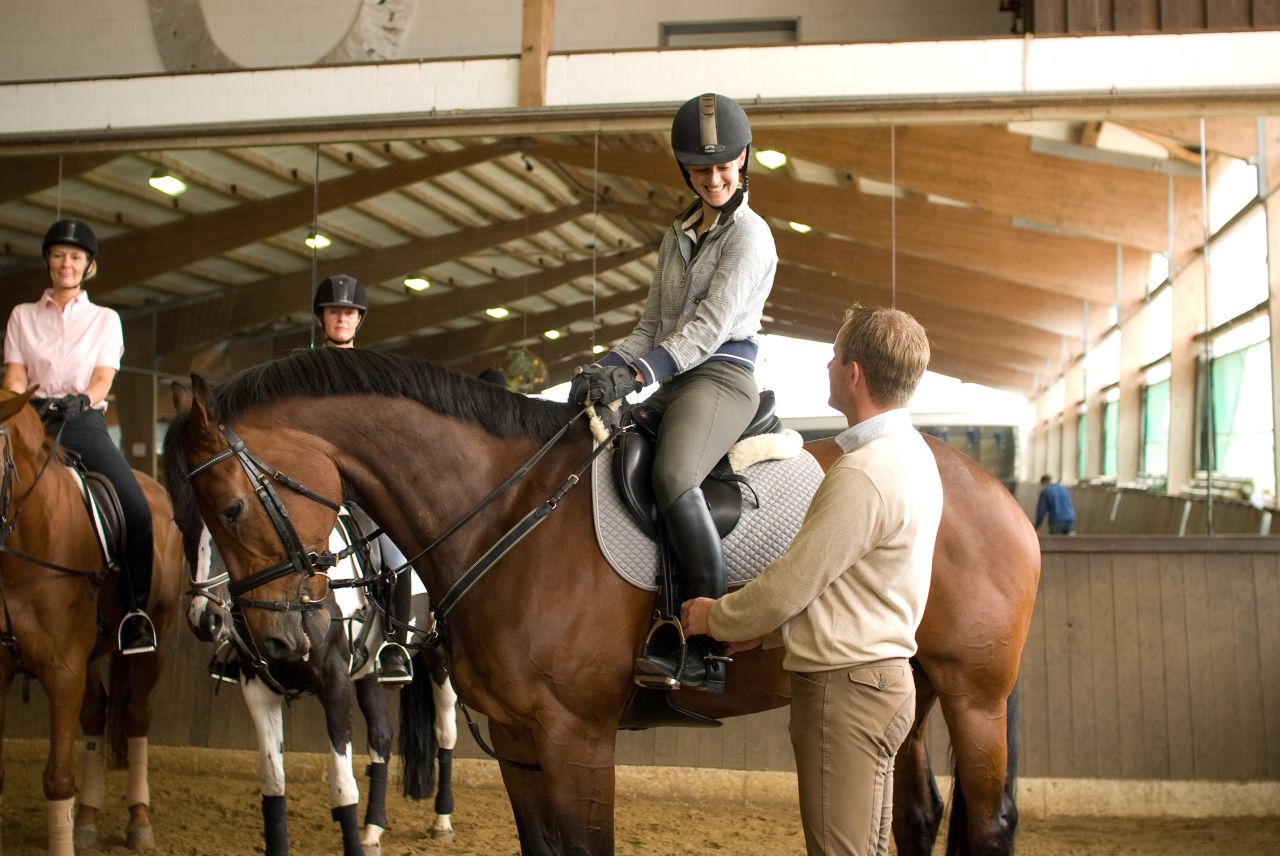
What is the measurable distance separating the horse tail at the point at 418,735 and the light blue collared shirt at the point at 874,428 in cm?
→ 290

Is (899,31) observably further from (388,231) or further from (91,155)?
(91,155)

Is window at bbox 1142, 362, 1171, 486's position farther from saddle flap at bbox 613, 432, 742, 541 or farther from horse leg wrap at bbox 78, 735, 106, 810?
horse leg wrap at bbox 78, 735, 106, 810

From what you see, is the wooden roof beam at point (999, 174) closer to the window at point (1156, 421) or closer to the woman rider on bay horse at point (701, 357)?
the window at point (1156, 421)

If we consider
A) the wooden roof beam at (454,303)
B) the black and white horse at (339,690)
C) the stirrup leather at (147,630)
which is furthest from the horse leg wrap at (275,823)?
the wooden roof beam at (454,303)

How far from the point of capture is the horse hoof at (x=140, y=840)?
4.36m

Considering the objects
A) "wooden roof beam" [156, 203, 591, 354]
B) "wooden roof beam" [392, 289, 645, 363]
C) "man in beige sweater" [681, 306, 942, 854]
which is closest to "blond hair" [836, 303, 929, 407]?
"man in beige sweater" [681, 306, 942, 854]

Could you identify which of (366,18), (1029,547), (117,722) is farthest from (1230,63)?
(117,722)

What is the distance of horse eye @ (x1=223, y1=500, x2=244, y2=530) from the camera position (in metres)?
2.19

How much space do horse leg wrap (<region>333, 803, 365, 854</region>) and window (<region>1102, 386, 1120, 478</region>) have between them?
4.31 metres

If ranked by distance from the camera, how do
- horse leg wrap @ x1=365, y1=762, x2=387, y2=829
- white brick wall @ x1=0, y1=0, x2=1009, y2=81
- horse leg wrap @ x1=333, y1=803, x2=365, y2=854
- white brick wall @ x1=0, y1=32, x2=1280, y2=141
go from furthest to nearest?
white brick wall @ x1=0, y1=0, x2=1009, y2=81 → white brick wall @ x1=0, y1=32, x2=1280, y2=141 → horse leg wrap @ x1=365, y1=762, x2=387, y2=829 → horse leg wrap @ x1=333, y1=803, x2=365, y2=854

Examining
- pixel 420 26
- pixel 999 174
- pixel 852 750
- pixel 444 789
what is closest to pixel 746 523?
pixel 852 750

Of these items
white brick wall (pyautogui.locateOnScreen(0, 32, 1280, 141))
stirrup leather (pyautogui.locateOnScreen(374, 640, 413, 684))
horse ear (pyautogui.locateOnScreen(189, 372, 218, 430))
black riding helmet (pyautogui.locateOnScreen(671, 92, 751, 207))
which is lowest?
stirrup leather (pyautogui.locateOnScreen(374, 640, 413, 684))

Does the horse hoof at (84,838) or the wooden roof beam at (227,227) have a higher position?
the wooden roof beam at (227,227)

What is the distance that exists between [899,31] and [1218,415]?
3.10 meters
